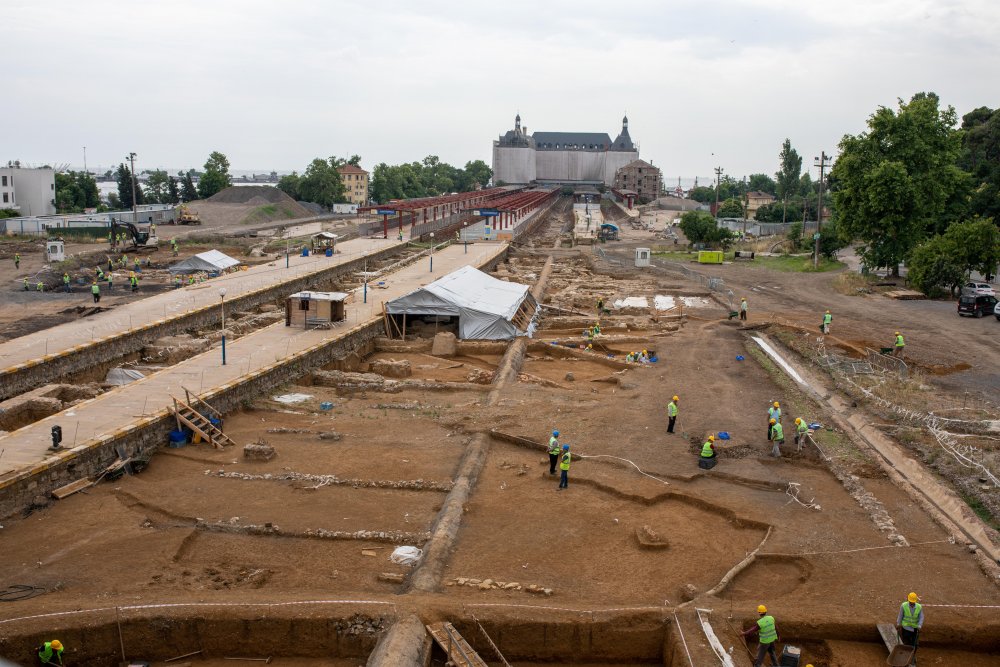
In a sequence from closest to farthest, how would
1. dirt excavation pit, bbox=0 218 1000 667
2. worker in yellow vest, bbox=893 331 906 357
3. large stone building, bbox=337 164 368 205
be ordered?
dirt excavation pit, bbox=0 218 1000 667, worker in yellow vest, bbox=893 331 906 357, large stone building, bbox=337 164 368 205

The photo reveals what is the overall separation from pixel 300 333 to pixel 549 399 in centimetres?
1146

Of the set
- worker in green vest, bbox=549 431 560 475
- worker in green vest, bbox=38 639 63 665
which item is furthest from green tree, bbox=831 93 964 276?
worker in green vest, bbox=38 639 63 665

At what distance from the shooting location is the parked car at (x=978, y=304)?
38688mm

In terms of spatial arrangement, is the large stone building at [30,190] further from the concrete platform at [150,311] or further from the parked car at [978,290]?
the parked car at [978,290]

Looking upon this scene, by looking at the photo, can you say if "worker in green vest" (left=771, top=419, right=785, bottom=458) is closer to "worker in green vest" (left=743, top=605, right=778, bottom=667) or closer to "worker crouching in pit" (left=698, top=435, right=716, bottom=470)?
"worker crouching in pit" (left=698, top=435, right=716, bottom=470)

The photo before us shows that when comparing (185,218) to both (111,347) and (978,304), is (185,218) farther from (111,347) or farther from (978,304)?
(978,304)

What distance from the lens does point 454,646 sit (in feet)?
38.1

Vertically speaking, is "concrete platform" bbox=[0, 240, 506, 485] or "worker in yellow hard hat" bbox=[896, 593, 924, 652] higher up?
"concrete platform" bbox=[0, 240, 506, 485]

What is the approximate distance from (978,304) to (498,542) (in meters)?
33.2

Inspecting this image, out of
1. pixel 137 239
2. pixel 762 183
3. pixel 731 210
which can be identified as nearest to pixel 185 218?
pixel 137 239

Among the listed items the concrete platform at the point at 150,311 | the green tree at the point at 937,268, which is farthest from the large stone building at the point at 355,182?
the green tree at the point at 937,268

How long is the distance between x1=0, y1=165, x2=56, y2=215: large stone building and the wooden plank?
8050 centimetres

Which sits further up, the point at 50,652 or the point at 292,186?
the point at 292,186

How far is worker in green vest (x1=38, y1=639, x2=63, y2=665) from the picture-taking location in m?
11.3
